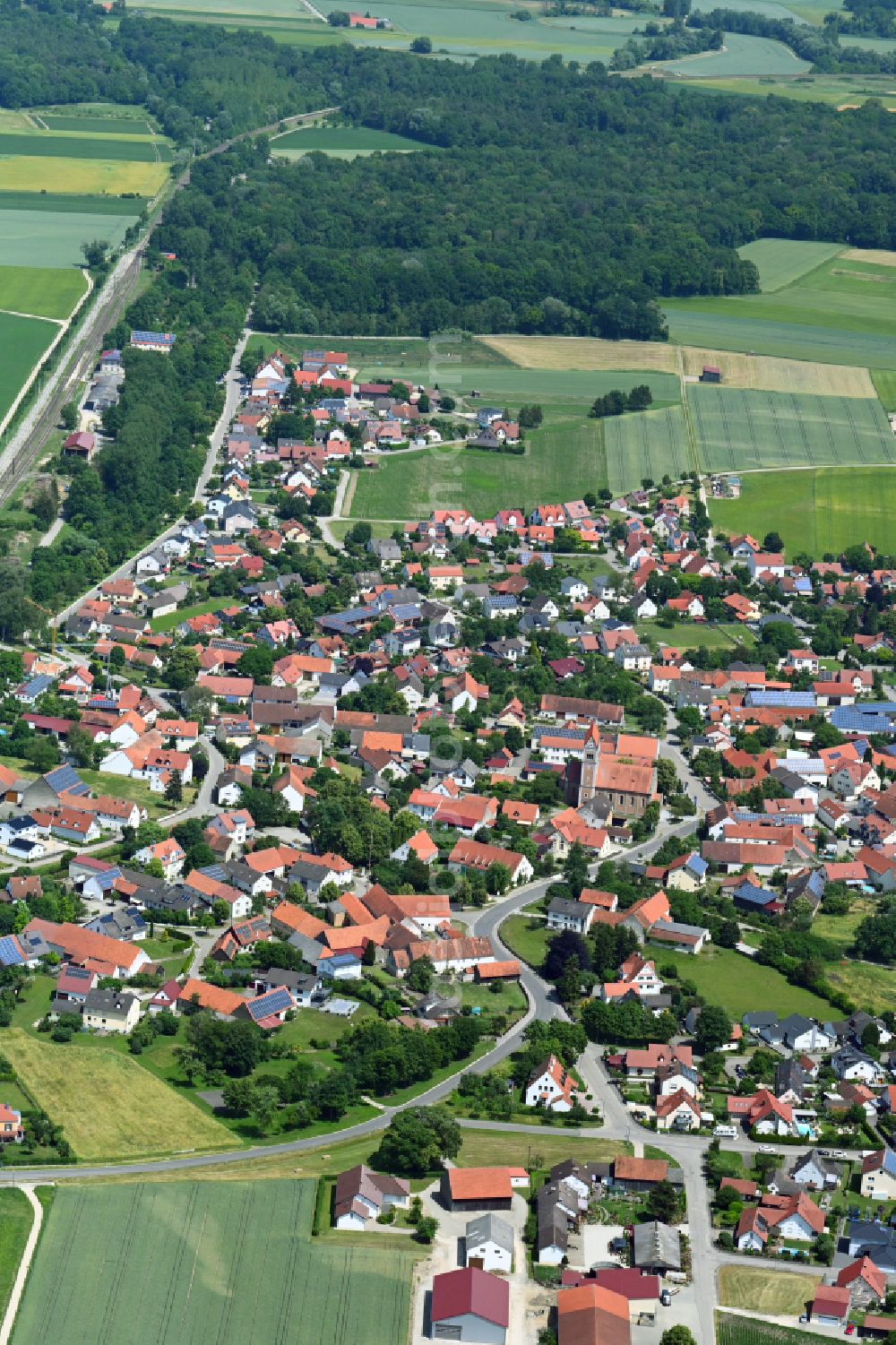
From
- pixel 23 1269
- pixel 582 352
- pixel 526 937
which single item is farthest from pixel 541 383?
pixel 23 1269

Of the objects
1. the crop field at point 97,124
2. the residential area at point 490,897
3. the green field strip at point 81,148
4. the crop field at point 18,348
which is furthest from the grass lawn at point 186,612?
the crop field at point 97,124

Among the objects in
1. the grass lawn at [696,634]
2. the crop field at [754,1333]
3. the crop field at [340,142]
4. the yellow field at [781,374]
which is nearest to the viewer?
the crop field at [754,1333]

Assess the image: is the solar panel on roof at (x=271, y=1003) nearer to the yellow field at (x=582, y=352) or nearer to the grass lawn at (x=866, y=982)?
the grass lawn at (x=866, y=982)

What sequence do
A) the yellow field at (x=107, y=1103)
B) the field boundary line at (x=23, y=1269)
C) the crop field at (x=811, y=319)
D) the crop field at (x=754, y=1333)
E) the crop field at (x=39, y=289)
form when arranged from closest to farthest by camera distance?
the field boundary line at (x=23, y=1269), the crop field at (x=754, y=1333), the yellow field at (x=107, y=1103), the crop field at (x=39, y=289), the crop field at (x=811, y=319)

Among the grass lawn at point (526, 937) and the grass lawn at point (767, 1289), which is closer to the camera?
the grass lawn at point (767, 1289)

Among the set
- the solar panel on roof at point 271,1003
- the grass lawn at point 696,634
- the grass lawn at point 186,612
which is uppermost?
the solar panel on roof at point 271,1003

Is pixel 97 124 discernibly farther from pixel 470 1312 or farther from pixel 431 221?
pixel 470 1312

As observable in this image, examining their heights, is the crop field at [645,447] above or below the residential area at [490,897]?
below

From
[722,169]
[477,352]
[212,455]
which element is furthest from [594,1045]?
[722,169]
